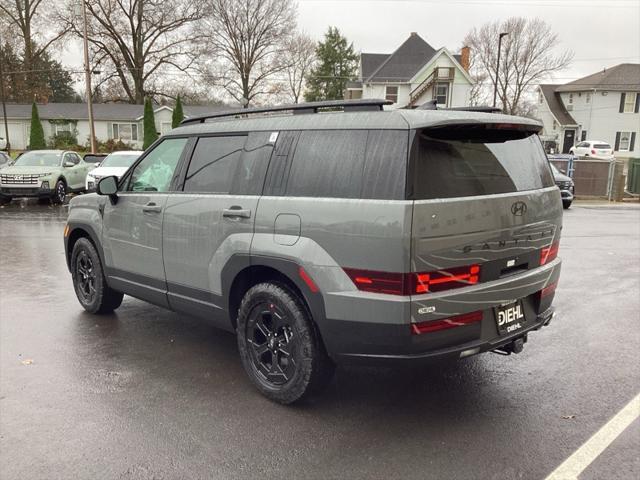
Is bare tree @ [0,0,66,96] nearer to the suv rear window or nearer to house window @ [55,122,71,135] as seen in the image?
house window @ [55,122,71,135]

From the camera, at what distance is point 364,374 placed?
4.25 metres

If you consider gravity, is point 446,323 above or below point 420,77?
below

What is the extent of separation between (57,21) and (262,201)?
178ft

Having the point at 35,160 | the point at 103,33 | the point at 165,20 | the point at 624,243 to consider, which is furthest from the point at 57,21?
the point at 624,243

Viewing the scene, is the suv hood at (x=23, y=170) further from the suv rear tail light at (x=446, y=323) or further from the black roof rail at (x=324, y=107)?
the suv rear tail light at (x=446, y=323)

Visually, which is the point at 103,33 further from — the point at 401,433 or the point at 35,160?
the point at 401,433

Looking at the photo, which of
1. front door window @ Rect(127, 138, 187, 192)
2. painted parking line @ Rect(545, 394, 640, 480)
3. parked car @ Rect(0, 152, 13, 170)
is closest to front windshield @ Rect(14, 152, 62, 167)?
parked car @ Rect(0, 152, 13, 170)

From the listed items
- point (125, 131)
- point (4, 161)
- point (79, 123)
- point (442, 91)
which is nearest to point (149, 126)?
point (125, 131)

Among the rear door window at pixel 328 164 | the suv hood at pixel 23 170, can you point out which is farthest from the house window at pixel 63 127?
the rear door window at pixel 328 164

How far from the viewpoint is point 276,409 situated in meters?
3.64

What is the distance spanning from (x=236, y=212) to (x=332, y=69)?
6002 centimetres

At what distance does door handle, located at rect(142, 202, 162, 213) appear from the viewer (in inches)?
179

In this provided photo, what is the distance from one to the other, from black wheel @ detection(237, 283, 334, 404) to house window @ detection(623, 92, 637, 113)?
5086cm

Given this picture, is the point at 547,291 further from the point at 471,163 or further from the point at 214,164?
the point at 214,164
